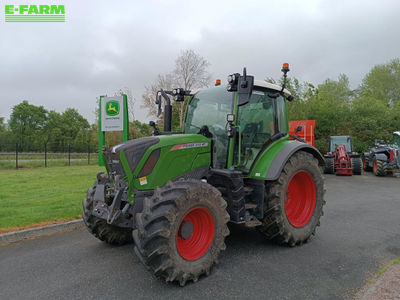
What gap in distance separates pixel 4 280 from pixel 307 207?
4.20 meters

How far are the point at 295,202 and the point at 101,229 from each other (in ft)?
9.96

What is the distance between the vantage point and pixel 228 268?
11.3 ft

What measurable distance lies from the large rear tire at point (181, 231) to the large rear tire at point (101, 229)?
1174mm

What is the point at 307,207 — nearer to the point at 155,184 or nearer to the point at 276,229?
the point at 276,229

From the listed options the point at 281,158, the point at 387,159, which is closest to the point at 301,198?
the point at 281,158

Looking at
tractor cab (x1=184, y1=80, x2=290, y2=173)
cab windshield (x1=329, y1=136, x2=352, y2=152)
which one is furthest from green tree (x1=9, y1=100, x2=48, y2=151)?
tractor cab (x1=184, y1=80, x2=290, y2=173)

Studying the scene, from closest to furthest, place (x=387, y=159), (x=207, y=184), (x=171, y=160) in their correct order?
1. (x=207, y=184)
2. (x=171, y=160)
3. (x=387, y=159)

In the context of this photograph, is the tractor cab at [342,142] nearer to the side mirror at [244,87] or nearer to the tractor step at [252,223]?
the tractor step at [252,223]

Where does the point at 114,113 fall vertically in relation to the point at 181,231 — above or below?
above

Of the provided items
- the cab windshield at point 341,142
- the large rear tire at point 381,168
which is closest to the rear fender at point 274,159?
the large rear tire at point 381,168

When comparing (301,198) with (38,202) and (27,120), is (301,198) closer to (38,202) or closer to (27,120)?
(38,202)

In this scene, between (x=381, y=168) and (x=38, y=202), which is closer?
(x=38, y=202)

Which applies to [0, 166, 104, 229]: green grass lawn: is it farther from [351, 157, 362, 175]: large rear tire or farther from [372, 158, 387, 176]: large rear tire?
[372, 158, 387, 176]: large rear tire

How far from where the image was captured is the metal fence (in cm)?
1560
